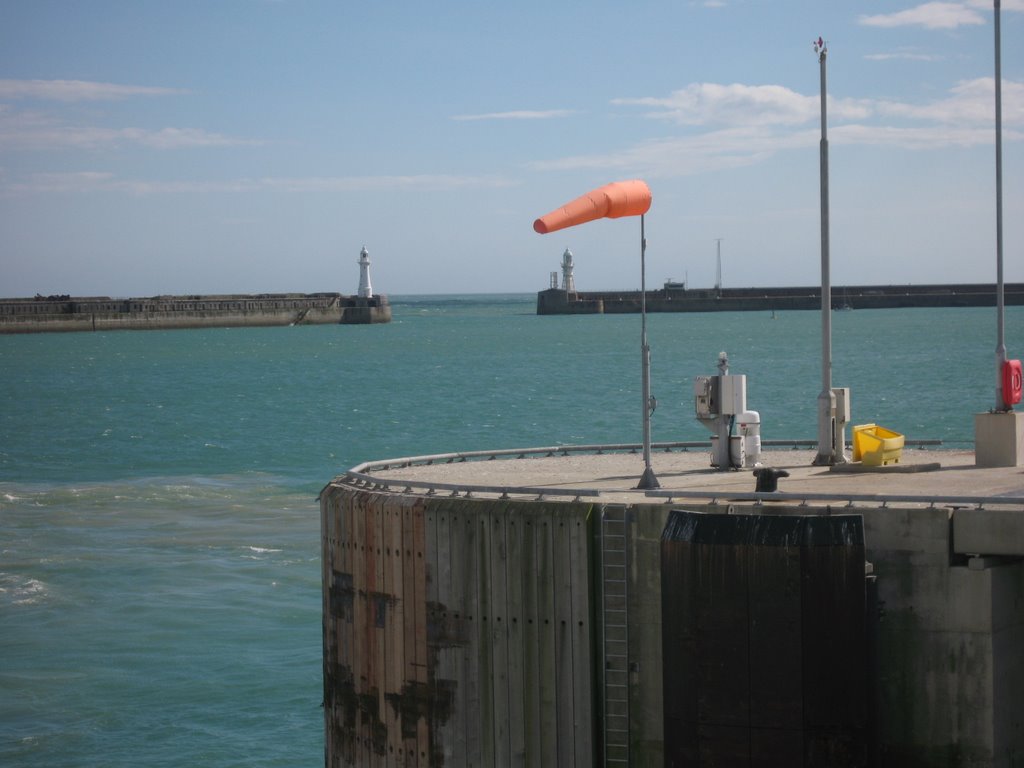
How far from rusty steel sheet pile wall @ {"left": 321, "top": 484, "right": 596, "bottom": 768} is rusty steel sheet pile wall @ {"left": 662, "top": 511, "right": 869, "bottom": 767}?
3.25ft

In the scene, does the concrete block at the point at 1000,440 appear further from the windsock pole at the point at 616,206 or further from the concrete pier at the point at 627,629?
the windsock pole at the point at 616,206

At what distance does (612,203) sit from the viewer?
48.3ft

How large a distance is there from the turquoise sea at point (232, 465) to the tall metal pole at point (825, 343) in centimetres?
818

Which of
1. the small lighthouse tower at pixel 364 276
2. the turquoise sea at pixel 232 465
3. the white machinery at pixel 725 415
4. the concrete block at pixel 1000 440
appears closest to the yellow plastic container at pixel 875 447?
the concrete block at pixel 1000 440

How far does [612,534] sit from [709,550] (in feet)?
3.32

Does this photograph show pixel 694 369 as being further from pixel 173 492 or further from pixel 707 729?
pixel 707 729

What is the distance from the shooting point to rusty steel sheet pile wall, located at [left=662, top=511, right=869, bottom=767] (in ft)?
35.8

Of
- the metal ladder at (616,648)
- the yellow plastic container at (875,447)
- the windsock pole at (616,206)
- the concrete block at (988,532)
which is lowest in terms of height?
the metal ladder at (616,648)

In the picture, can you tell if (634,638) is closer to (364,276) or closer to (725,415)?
(725,415)

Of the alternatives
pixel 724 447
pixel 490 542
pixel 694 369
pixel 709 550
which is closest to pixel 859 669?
pixel 709 550

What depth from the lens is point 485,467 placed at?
1667cm

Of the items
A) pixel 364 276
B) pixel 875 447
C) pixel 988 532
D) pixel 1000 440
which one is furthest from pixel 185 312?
pixel 988 532

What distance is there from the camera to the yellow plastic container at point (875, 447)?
15508mm

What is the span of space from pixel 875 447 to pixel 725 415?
1610 millimetres
